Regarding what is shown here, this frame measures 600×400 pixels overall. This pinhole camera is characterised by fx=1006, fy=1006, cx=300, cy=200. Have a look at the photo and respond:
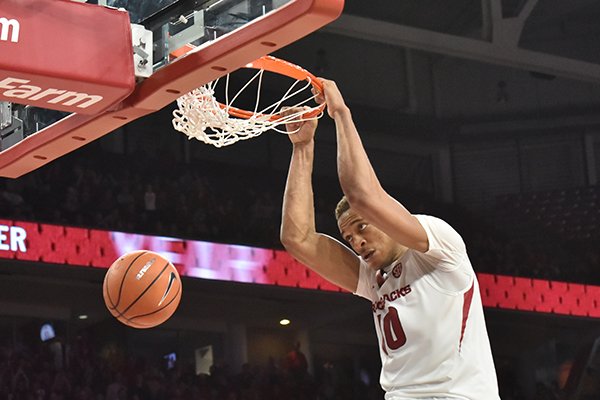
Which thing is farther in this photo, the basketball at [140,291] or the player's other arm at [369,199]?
the basketball at [140,291]

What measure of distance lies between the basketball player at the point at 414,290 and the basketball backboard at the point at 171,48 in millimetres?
568

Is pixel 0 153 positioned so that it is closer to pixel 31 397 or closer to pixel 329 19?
pixel 329 19

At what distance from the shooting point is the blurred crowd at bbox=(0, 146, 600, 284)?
480 inches

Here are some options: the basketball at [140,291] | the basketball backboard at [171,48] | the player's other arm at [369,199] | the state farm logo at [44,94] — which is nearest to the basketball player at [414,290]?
the player's other arm at [369,199]

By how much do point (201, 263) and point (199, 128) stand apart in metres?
8.73

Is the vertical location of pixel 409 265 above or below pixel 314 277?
above

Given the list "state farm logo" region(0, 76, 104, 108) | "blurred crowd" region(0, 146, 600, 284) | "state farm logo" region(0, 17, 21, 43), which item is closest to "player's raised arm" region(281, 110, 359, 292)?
"state farm logo" region(0, 76, 104, 108)

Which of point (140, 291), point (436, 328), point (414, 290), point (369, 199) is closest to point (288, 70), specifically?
point (369, 199)

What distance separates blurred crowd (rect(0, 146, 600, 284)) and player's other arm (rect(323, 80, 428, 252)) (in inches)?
348

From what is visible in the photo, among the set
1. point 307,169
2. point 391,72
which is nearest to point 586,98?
point 391,72

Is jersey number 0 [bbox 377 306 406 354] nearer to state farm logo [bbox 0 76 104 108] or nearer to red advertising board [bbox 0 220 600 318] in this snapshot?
state farm logo [bbox 0 76 104 108]

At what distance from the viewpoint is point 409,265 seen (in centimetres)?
349

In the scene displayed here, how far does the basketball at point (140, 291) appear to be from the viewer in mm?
5230

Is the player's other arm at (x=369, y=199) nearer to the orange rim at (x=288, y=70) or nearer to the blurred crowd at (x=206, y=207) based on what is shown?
the orange rim at (x=288, y=70)
